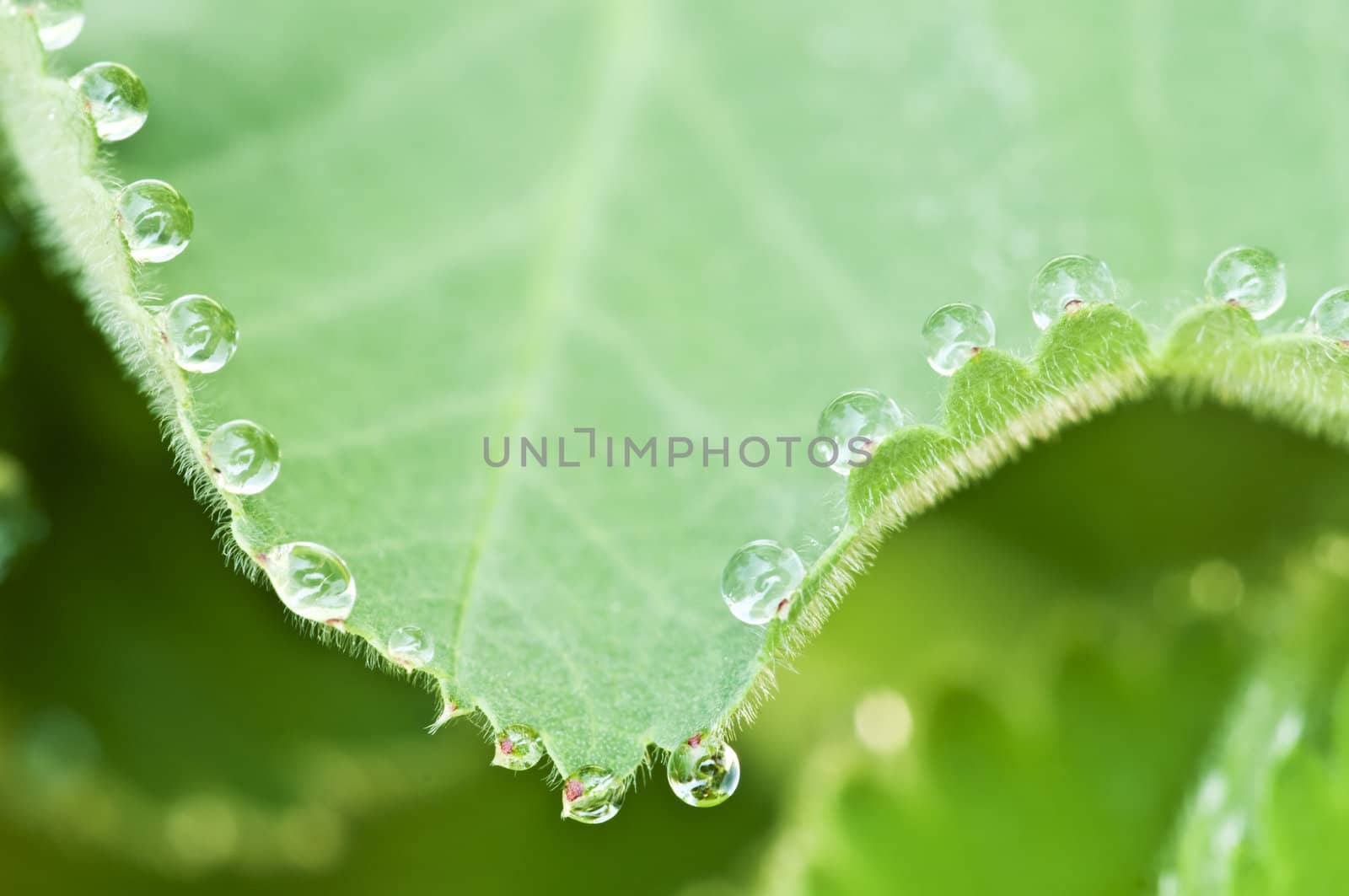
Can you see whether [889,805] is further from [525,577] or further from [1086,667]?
[525,577]

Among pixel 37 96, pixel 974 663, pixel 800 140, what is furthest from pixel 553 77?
pixel 974 663

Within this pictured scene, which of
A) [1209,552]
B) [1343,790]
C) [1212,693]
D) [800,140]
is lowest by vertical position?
[1343,790]

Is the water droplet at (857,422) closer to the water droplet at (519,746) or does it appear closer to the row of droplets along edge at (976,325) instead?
the row of droplets along edge at (976,325)

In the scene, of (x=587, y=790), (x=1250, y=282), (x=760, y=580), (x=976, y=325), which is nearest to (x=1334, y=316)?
(x=1250, y=282)

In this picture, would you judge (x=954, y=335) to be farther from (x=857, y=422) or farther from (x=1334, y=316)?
(x=1334, y=316)

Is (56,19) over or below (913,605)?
over

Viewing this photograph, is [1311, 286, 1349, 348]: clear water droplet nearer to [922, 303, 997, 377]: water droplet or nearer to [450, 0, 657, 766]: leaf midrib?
[922, 303, 997, 377]: water droplet

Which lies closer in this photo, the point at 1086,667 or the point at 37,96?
the point at 37,96
